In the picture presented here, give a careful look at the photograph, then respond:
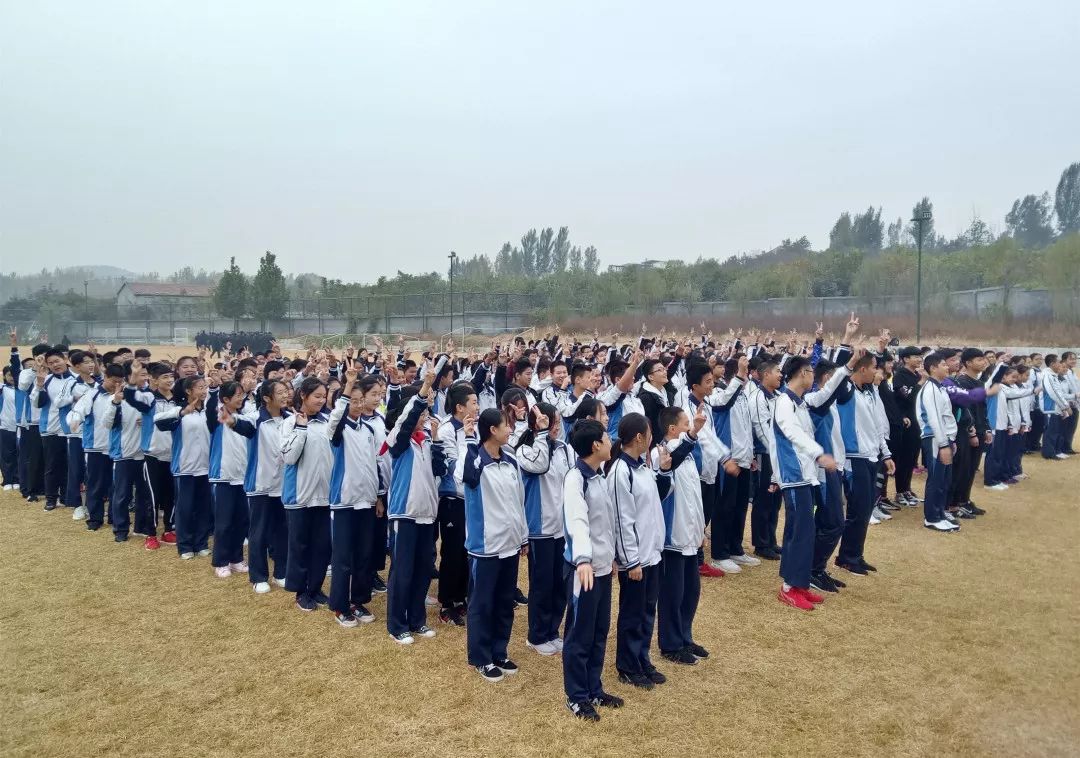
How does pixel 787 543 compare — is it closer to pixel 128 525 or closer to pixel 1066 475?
pixel 128 525

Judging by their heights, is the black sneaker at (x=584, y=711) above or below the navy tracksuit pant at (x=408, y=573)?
below

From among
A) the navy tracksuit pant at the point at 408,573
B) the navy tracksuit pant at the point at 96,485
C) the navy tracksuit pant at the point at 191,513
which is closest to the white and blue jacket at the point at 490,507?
the navy tracksuit pant at the point at 408,573

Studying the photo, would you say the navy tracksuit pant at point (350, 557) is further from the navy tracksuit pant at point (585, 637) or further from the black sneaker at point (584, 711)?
A: the black sneaker at point (584, 711)

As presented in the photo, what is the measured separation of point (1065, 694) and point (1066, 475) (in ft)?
27.3

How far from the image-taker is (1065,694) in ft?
14.2

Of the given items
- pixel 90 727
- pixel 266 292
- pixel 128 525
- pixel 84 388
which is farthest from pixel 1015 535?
pixel 266 292

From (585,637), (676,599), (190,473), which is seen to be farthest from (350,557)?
(190,473)

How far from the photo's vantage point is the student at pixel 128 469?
728cm

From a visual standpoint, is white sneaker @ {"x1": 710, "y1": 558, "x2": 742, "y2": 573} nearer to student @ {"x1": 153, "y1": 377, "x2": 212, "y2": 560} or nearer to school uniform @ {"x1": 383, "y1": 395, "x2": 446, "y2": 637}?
school uniform @ {"x1": 383, "y1": 395, "x2": 446, "y2": 637}

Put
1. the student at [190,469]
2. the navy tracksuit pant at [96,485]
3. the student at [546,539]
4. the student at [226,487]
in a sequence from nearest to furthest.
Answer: the student at [546,539] < the student at [226,487] < the student at [190,469] < the navy tracksuit pant at [96,485]

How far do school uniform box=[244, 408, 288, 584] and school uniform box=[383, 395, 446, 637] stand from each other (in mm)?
1581

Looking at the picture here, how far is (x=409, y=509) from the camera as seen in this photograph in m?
4.95

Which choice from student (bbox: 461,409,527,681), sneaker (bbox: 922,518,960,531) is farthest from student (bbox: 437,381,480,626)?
sneaker (bbox: 922,518,960,531)

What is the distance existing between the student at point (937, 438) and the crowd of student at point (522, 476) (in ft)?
0.10
